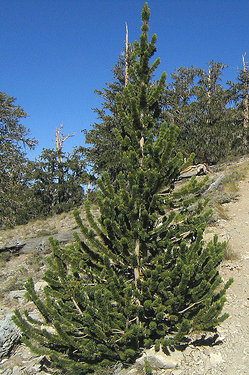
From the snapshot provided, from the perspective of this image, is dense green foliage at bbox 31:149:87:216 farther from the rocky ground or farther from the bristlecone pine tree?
the bristlecone pine tree

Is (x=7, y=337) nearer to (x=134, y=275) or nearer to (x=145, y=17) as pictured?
(x=134, y=275)

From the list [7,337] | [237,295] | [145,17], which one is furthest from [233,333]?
[145,17]

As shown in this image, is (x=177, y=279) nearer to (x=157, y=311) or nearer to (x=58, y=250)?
(x=157, y=311)

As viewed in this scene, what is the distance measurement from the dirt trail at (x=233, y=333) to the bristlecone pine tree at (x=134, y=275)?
581 mm

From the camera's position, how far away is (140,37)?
538cm

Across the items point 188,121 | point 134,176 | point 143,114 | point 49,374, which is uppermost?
point 188,121

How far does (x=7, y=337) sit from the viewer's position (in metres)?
7.36

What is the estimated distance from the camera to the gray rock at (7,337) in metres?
7.19

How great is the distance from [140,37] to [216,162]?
20900mm

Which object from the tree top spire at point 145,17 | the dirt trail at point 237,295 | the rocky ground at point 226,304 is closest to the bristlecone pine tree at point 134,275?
the tree top spire at point 145,17

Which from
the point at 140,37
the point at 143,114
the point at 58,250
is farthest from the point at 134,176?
the point at 140,37

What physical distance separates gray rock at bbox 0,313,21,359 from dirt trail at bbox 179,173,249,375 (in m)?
4.70

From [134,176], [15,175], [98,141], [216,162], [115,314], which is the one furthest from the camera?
[216,162]

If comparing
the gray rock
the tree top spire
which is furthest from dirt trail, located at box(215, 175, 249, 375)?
the tree top spire
